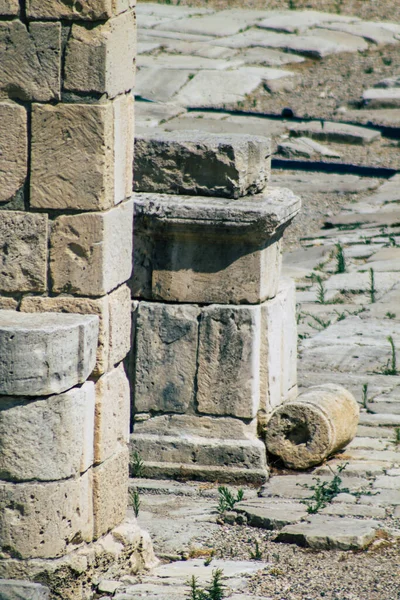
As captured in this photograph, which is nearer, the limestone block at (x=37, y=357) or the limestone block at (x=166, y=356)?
the limestone block at (x=37, y=357)

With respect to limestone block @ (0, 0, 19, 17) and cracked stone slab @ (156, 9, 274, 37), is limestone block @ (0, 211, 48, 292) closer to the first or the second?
limestone block @ (0, 0, 19, 17)

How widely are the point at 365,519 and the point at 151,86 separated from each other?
37.6 feet

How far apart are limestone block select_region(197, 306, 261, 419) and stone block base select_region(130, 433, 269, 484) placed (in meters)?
0.17

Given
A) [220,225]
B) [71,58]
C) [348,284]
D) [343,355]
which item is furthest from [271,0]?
[71,58]

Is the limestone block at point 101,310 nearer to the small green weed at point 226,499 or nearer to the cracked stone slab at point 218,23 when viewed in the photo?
the small green weed at point 226,499

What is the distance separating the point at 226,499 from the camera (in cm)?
545

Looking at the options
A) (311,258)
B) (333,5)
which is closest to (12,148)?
(311,258)

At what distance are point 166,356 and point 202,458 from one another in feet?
1.82

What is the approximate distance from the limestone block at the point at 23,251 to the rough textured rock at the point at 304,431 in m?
1.88

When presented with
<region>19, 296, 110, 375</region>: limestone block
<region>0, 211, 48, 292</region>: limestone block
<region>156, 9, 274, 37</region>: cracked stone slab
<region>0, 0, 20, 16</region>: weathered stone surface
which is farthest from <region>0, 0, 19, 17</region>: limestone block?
<region>156, 9, 274, 37</region>: cracked stone slab

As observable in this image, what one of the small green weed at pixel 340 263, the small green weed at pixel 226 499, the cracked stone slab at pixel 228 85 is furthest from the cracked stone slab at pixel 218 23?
the small green weed at pixel 226 499

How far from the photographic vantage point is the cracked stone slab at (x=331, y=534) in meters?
4.97

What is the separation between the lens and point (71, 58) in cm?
430

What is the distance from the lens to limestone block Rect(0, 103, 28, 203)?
439 centimetres
